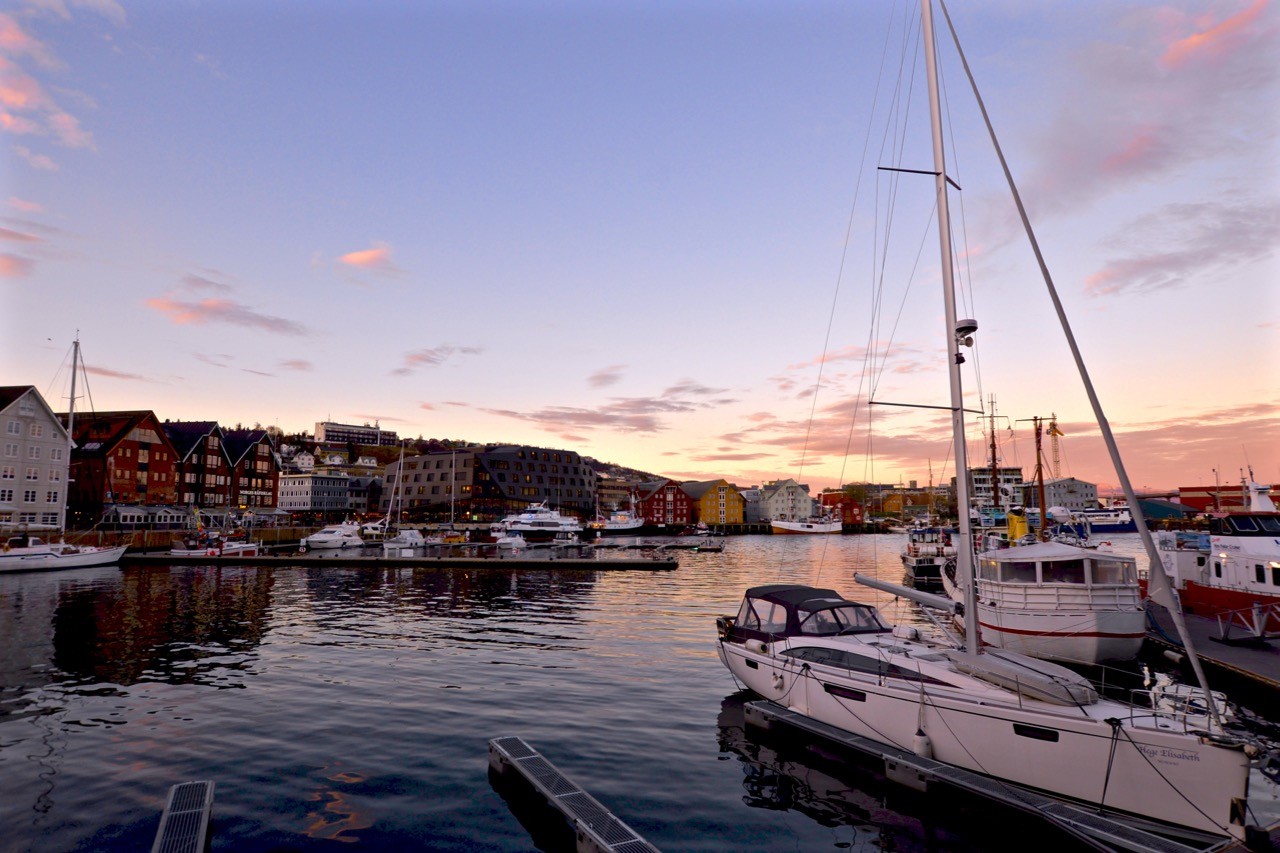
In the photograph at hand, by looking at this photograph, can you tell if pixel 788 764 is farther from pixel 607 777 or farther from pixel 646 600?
pixel 646 600

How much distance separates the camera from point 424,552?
8656 centimetres

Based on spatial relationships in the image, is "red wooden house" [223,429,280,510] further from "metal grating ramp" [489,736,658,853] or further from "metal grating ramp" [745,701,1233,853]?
"metal grating ramp" [745,701,1233,853]

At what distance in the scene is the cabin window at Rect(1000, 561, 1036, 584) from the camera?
25750mm

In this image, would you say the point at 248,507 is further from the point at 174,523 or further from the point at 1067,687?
the point at 1067,687

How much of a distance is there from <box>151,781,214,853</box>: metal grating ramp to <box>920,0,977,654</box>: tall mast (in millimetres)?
16234

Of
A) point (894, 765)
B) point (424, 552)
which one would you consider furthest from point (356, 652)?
point (424, 552)

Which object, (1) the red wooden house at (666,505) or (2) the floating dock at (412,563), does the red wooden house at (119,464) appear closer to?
(2) the floating dock at (412,563)

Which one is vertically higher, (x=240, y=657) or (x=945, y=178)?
(x=945, y=178)

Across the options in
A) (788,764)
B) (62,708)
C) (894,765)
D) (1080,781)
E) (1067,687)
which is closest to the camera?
(1080,781)

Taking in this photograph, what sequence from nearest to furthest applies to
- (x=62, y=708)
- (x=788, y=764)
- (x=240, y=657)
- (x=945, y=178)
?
(x=788, y=764) < (x=945, y=178) < (x=62, y=708) < (x=240, y=657)

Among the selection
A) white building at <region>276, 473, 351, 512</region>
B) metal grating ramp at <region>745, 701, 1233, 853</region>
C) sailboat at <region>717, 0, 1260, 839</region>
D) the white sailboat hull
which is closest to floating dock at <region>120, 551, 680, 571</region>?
sailboat at <region>717, 0, 1260, 839</region>

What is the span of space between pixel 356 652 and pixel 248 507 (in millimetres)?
123918

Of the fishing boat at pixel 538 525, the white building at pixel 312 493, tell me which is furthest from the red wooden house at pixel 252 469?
the fishing boat at pixel 538 525

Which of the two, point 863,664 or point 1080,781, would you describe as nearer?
point 1080,781
